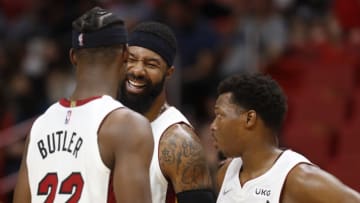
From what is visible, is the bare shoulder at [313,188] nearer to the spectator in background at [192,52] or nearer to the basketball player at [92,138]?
the basketball player at [92,138]

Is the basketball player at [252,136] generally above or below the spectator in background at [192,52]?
below

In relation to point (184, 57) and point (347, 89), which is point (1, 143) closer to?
point (184, 57)

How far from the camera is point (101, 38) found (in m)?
4.66

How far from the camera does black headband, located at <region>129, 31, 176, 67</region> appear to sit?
5.59 m

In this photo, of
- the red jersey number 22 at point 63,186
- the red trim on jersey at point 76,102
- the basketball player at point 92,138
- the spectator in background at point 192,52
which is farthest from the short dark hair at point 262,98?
the spectator in background at point 192,52

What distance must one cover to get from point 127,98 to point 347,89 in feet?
16.3

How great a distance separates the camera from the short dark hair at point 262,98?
5109mm

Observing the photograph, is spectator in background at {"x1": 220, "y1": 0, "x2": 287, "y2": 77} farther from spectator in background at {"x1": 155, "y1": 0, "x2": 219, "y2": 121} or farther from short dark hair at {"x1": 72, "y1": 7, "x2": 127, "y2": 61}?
short dark hair at {"x1": 72, "y1": 7, "x2": 127, "y2": 61}

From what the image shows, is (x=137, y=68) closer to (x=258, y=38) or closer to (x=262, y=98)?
(x=262, y=98)

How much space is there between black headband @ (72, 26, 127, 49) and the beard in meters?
0.81

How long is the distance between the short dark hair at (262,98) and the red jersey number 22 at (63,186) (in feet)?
3.37

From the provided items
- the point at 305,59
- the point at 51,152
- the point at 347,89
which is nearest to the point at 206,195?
the point at 51,152

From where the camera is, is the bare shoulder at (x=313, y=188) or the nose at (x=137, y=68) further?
the nose at (x=137, y=68)

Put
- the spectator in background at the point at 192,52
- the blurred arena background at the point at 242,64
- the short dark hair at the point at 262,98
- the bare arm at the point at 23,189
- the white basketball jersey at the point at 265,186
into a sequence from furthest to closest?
the spectator in background at the point at 192,52, the blurred arena background at the point at 242,64, the short dark hair at the point at 262,98, the white basketball jersey at the point at 265,186, the bare arm at the point at 23,189
